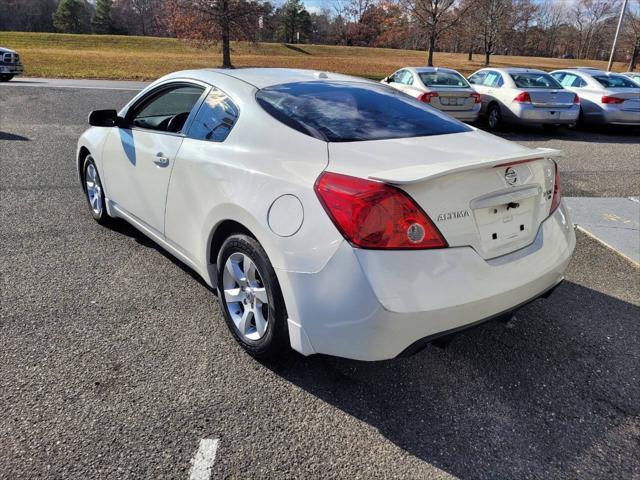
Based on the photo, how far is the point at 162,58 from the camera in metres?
40.3

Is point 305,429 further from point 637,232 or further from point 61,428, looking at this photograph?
point 637,232

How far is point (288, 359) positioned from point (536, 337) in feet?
5.19

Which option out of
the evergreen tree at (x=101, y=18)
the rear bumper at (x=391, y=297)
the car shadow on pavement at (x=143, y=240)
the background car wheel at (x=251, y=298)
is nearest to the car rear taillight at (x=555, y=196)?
the rear bumper at (x=391, y=297)

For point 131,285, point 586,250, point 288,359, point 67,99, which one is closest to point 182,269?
point 131,285

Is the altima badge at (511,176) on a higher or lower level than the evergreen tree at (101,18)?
lower

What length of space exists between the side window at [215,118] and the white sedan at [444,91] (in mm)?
8611

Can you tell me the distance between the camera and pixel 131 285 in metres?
3.69

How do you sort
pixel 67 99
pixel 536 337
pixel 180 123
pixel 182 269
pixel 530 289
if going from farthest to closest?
1. pixel 67 99
2. pixel 182 269
3. pixel 180 123
4. pixel 536 337
5. pixel 530 289

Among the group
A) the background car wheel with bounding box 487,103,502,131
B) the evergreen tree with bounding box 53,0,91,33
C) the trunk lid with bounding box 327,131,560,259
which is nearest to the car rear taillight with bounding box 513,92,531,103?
the background car wheel with bounding box 487,103,502,131

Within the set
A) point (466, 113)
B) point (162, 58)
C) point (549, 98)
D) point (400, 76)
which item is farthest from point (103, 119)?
point (162, 58)

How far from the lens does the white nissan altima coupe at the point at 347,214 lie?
2145 mm

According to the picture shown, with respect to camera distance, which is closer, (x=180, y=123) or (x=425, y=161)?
(x=425, y=161)

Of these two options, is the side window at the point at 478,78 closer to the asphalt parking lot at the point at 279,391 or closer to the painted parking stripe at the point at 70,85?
the asphalt parking lot at the point at 279,391

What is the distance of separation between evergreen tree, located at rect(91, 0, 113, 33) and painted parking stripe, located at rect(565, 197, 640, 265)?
95.4 meters
